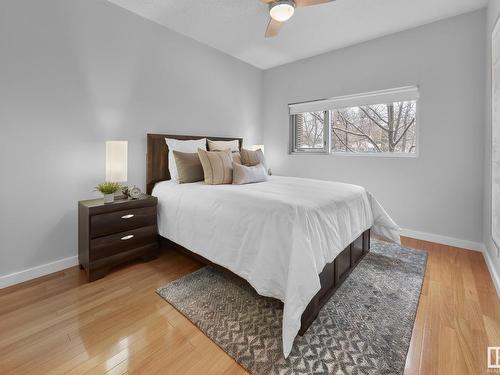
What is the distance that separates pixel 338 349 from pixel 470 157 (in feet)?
8.65

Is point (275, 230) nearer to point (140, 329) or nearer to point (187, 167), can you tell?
point (140, 329)

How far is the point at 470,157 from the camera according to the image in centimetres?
272

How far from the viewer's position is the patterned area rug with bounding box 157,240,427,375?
1.30 meters

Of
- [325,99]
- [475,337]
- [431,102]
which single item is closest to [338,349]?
[475,337]

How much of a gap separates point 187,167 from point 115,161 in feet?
2.27

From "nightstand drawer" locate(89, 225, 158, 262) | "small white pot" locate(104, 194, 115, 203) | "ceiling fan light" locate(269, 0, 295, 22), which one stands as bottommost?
"nightstand drawer" locate(89, 225, 158, 262)

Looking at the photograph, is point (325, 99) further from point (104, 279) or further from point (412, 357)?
point (104, 279)

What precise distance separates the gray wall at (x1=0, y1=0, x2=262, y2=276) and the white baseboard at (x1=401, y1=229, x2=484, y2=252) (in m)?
3.25

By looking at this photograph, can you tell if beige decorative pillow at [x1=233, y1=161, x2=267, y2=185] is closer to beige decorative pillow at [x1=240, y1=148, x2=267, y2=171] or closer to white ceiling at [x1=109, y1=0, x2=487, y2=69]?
beige decorative pillow at [x1=240, y1=148, x2=267, y2=171]

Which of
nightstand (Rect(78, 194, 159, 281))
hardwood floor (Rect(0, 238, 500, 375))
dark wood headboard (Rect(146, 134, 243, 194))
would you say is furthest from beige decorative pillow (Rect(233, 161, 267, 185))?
hardwood floor (Rect(0, 238, 500, 375))

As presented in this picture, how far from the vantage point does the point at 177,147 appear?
297 centimetres

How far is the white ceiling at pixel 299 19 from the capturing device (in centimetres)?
251

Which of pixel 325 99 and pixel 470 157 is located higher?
pixel 325 99

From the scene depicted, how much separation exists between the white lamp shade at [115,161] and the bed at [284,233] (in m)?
0.44
